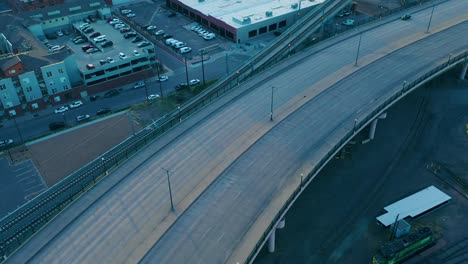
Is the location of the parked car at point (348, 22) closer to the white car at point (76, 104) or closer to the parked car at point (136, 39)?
the parked car at point (136, 39)

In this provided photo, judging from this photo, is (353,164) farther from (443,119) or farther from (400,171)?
(443,119)

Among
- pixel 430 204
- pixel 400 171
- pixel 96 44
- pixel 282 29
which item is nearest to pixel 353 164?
pixel 400 171

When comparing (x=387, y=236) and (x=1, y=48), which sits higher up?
(x=1, y=48)

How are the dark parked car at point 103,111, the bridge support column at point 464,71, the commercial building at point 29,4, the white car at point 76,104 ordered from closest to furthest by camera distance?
1. the dark parked car at point 103,111
2. the bridge support column at point 464,71
3. the white car at point 76,104
4. the commercial building at point 29,4

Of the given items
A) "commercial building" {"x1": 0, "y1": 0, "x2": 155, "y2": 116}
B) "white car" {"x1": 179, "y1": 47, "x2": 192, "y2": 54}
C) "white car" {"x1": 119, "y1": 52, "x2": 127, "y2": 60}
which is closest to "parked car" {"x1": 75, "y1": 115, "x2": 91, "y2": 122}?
"commercial building" {"x1": 0, "y1": 0, "x2": 155, "y2": 116}

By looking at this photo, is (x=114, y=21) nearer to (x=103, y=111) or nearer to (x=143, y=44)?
(x=143, y=44)

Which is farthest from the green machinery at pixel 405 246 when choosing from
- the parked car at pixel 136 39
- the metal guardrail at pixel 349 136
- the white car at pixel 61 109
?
the parked car at pixel 136 39
